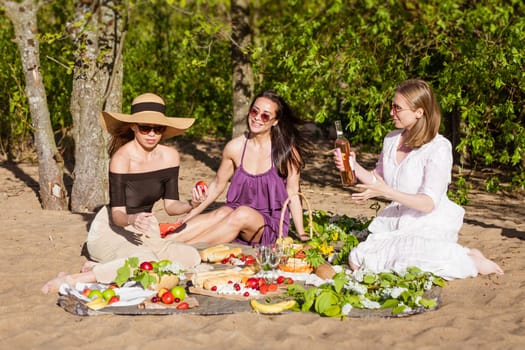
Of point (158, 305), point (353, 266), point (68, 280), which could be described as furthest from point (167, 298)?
point (353, 266)

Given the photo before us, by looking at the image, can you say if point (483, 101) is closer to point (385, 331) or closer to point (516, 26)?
point (516, 26)

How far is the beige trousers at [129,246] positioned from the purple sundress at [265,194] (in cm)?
82

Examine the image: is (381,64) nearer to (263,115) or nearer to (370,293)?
(263,115)

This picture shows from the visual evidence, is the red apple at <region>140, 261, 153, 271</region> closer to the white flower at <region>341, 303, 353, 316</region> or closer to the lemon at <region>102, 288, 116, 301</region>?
the lemon at <region>102, 288, 116, 301</region>

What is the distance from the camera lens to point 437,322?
13.7ft

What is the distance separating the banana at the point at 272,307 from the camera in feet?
14.1

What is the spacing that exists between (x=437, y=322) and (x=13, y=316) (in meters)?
2.50

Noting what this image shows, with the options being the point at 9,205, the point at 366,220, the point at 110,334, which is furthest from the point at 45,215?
the point at 110,334

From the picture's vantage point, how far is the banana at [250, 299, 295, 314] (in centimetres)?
431

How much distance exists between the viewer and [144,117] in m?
5.07

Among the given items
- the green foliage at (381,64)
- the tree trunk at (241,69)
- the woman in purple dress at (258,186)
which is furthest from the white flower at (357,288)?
the tree trunk at (241,69)

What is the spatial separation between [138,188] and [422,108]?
2.13 metres

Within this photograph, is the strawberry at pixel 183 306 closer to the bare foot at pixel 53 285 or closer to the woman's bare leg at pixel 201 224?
the bare foot at pixel 53 285

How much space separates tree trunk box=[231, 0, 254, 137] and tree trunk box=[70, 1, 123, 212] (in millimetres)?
2768
